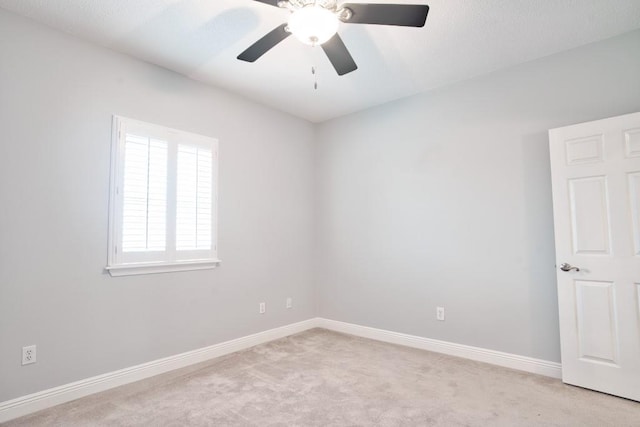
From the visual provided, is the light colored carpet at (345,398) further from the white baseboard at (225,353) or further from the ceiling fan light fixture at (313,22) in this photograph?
the ceiling fan light fixture at (313,22)

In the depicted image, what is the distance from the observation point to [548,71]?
2.99 metres

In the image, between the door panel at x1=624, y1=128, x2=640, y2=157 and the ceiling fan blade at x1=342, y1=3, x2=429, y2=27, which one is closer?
the ceiling fan blade at x1=342, y1=3, x2=429, y2=27

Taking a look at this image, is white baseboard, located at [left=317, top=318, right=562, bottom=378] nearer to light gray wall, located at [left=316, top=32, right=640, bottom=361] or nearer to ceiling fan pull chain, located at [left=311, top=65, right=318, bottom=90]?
light gray wall, located at [left=316, top=32, right=640, bottom=361]

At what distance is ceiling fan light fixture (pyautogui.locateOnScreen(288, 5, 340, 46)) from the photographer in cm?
170

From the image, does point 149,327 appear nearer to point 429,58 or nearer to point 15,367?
point 15,367

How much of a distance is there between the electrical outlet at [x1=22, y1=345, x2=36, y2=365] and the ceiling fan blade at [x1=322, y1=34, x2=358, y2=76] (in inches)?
109

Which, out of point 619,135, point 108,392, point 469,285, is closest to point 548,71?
point 619,135

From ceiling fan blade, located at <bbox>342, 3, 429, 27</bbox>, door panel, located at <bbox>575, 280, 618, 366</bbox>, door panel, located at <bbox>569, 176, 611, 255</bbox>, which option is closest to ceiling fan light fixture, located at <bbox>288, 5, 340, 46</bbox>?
ceiling fan blade, located at <bbox>342, 3, 429, 27</bbox>

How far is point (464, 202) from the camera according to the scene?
3.42 m

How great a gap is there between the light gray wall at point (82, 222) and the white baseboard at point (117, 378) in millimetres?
58

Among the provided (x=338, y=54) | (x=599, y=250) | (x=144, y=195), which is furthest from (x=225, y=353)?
(x=599, y=250)

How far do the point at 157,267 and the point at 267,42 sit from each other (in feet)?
6.82

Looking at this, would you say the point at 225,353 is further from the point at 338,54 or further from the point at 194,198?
the point at 338,54

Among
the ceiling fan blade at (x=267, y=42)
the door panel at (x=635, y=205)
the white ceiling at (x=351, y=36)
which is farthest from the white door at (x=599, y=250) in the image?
the ceiling fan blade at (x=267, y=42)
